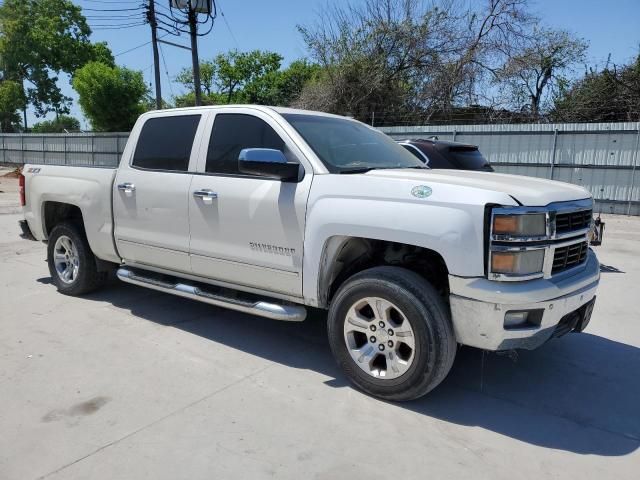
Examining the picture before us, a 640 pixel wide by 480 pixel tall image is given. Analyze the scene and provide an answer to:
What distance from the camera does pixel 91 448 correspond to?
301 centimetres

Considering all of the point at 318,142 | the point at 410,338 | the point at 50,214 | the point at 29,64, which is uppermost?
the point at 29,64

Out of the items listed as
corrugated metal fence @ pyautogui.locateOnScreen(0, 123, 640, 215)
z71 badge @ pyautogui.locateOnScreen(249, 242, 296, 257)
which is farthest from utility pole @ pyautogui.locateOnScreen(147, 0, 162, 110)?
z71 badge @ pyautogui.locateOnScreen(249, 242, 296, 257)

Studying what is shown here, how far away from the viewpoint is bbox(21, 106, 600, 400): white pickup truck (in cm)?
317

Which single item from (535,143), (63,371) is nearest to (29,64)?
(535,143)

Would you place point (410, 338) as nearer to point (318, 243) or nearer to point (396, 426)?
point (396, 426)

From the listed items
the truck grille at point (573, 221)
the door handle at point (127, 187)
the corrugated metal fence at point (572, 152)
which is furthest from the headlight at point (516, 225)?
the corrugated metal fence at point (572, 152)

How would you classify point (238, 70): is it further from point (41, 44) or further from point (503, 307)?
point (503, 307)

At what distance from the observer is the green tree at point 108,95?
116 ft

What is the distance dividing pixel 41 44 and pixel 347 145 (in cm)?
5380

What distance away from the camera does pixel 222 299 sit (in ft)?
14.3

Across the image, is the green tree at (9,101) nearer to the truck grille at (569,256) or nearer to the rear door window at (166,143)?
the rear door window at (166,143)

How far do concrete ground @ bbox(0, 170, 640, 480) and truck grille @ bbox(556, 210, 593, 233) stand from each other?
1194 mm

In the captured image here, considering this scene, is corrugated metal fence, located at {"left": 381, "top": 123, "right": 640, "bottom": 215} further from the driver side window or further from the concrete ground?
the driver side window

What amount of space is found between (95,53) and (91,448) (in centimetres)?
5580
